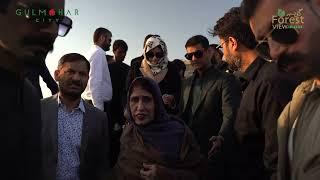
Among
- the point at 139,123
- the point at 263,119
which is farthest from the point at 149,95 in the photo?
the point at 263,119

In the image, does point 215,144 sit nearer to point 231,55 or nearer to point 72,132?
point 231,55

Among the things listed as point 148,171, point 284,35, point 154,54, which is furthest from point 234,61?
point 284,35

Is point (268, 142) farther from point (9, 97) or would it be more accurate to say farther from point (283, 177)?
point (9, 97)

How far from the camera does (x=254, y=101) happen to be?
2.91 meters

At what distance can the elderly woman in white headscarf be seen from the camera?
4.83 meters

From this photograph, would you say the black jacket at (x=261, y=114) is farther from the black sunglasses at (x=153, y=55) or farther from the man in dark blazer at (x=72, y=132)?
the black sunglasses at (x=153, y=55)

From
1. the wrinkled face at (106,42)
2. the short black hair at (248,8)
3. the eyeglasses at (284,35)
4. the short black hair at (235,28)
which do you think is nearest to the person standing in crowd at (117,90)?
the wrinkled face at (106,42)

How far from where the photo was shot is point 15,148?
1668mm

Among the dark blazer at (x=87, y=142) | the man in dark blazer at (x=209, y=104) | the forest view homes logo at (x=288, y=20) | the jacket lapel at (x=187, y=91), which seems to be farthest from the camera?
the jacket lapel at (x=187, y=91)

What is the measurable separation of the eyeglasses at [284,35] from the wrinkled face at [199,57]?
8.23ft

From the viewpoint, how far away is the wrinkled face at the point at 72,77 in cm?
372

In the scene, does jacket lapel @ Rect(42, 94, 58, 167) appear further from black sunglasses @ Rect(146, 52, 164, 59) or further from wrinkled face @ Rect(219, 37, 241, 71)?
black sunglasses @ Rect(146, 52, 164, 59)

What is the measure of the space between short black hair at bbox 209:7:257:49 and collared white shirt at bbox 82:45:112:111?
87.8 inches

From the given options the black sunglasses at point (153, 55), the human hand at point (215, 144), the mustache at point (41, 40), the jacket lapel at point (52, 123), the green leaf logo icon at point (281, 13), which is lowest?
the human hand at point (215, 144)
